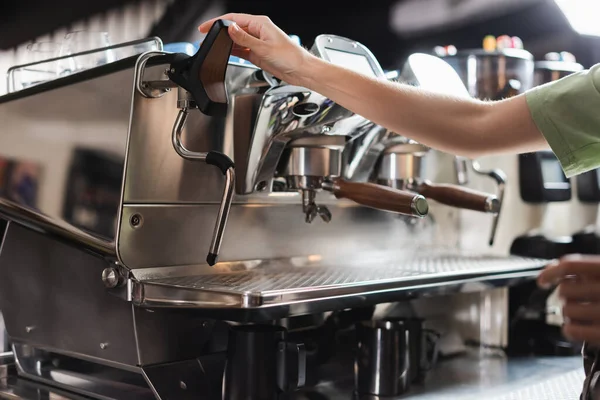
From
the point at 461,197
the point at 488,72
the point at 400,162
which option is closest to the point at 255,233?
the point at 400,162

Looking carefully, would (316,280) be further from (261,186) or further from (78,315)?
(78,315)

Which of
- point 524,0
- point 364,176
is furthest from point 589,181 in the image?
point 364,176

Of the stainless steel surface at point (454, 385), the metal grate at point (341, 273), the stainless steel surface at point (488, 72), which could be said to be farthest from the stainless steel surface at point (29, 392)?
the stainless steel surface at point (488, 72)

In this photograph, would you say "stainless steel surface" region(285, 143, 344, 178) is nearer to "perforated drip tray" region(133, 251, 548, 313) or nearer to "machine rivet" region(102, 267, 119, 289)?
"perforated drip tray" region(133, 251, 548, 313)

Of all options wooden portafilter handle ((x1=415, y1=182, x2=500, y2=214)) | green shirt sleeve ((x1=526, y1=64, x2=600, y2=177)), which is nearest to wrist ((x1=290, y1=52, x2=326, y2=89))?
green shirt sleeve ((x1=526, y1=64, x2=600, y2=177))

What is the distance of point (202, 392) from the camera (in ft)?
2.97

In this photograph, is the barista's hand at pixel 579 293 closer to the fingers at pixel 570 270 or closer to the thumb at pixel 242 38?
the fingers at pixel 570 270

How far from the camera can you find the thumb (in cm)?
81

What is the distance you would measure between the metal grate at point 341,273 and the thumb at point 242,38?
0.28 metres

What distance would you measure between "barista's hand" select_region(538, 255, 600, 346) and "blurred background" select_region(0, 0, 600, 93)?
1096 millimetres

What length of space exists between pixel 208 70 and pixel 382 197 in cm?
30

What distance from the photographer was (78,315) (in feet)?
3.18

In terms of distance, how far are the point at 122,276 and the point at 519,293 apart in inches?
34.0

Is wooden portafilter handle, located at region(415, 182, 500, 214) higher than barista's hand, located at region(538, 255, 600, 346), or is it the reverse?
wooden portafilter handle, located at region(415, 182, 500, 214)
